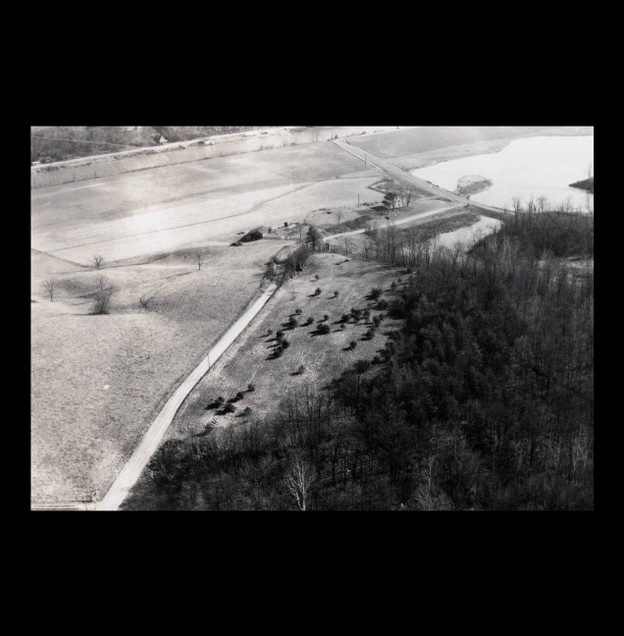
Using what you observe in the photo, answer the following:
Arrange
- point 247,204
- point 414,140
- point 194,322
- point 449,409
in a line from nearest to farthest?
point 449,409 < point 194,322 < point 247,204 < point 414,140

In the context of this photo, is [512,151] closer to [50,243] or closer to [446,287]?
[446,287]

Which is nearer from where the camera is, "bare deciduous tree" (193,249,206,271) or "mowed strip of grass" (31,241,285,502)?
"mowed strip of grass" (31,241,285,502)

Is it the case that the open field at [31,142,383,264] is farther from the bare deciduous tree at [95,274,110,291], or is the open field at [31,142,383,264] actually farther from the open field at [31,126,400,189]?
the bare deciduous tree at [95,274,110,291]

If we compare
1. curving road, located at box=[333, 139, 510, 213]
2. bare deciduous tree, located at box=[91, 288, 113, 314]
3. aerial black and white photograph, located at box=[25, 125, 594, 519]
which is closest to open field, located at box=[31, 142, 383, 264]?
aerial black and white photograph, located at box=[25, 125, 594, 519]

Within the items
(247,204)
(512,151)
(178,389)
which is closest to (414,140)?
(512,151)

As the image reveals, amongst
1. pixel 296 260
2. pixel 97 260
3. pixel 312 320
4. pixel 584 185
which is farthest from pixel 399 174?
pixel 97 260

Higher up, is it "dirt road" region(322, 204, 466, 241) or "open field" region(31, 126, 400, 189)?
"open field" region(31, 126, 400, 189)

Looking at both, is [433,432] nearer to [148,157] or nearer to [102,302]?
[102,302]
